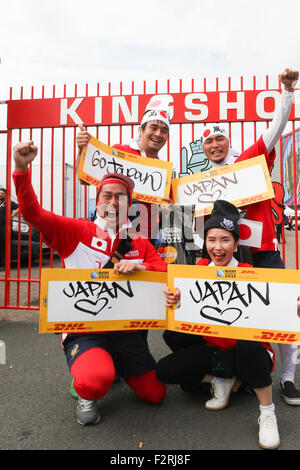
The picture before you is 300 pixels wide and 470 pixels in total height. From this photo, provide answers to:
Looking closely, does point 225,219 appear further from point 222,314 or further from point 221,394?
point 221,394

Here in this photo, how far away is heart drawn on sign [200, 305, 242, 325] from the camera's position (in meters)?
1.83

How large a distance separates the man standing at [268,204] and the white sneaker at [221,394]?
1.35 feet

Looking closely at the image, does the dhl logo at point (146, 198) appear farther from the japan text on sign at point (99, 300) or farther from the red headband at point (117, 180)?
the japan text on sign at point (99, 300)

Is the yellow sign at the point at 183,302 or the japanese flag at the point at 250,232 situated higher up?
the japanese flag at the point at 250,232

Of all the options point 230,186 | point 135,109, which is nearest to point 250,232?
point 230,186

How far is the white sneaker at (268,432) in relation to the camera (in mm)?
1670

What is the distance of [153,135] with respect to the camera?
8.57ft

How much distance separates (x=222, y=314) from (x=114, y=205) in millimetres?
958

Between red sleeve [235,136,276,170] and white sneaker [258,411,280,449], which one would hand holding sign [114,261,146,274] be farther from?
red sleeve [235,136,276,170]

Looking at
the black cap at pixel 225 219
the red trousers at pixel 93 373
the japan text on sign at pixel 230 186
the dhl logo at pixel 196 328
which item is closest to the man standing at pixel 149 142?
the japan text on sign at pixel 230 186

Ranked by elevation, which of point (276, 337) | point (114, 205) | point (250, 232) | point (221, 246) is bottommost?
point (276, 337)
